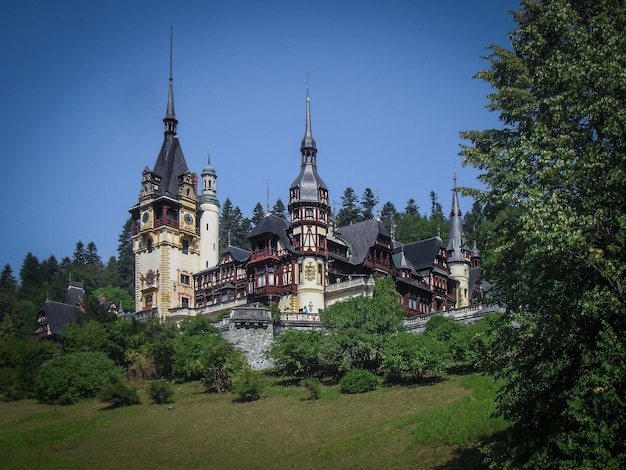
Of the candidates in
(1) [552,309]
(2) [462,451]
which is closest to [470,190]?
(1) [552,309]

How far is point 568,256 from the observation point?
18953mm

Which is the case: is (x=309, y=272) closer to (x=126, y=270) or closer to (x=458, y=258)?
(x=458, y=258)

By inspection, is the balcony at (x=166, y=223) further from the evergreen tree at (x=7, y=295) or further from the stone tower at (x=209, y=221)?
the evergreen tree at (x=7, y=295)

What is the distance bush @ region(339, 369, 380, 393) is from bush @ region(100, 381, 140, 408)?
13.2 meters

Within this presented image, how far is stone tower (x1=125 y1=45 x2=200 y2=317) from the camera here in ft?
264

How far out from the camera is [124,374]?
57375 millimetres

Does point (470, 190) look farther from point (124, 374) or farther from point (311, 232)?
point (311, 232)

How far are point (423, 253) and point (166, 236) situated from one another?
85.5 ft

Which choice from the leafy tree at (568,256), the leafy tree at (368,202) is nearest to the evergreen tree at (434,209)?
the leafy tree at (368,202)

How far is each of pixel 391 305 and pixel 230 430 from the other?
16.9 meters

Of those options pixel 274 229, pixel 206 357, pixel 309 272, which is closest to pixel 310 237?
pixel 309 272

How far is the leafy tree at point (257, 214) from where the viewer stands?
128 metres

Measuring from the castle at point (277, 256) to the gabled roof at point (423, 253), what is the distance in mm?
109

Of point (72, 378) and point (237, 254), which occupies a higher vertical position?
point (237, 254)
